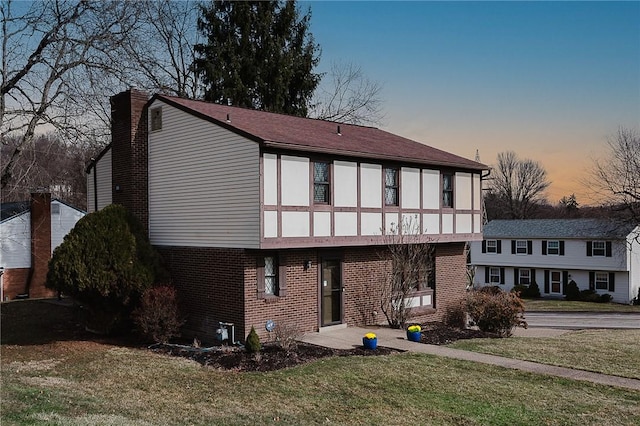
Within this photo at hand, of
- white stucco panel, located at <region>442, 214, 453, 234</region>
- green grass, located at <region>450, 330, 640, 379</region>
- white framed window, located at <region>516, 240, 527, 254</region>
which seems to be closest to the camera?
green grass, located at <region>450, 330, 640, 379</region>

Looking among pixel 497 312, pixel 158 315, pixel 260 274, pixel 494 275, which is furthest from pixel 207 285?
pixel 494 275

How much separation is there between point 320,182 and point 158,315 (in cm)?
584

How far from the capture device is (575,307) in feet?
132

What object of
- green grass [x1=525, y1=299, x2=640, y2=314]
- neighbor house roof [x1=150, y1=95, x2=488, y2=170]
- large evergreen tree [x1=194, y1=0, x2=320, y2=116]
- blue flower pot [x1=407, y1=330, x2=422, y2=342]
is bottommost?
green grass [x1=525, y1=299, x2=640, y2=314]

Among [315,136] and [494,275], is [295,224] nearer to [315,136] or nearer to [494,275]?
[315,136]

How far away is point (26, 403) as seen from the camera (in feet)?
32.0

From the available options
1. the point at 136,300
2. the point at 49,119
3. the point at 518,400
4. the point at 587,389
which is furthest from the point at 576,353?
the point at 49,119

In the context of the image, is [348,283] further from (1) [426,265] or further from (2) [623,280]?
(2) [623,280]

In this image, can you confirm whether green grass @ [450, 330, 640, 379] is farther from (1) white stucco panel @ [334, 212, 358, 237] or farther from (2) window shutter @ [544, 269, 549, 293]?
(2) window shutter @ [544, 269, 549, 293]

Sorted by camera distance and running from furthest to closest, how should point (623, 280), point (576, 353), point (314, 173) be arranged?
point (623, 280) → point (314, 173) → point (576, 353)

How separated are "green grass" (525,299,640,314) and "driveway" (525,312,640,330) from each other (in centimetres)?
151

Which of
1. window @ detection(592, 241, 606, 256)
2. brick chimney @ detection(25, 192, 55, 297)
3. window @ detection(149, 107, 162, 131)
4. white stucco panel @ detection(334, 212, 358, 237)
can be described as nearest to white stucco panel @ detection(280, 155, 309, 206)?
white stucco panel @ detection(334, 212, 358, 237)

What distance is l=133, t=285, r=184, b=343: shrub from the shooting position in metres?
16.0

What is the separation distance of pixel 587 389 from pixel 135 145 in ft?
48.9
